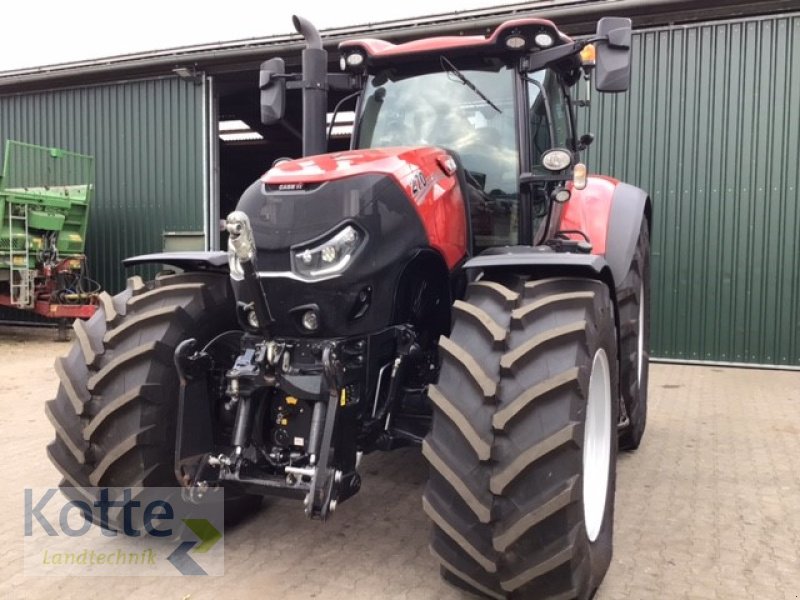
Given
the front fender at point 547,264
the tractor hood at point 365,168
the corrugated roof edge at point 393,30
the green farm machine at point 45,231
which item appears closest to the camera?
the front fender at point 547,264

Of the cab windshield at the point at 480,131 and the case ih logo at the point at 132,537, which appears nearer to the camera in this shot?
the case ih logo at the point at 132,537

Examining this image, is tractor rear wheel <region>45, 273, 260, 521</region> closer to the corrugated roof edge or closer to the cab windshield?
the cab windshield

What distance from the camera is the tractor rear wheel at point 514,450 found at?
2.34 m

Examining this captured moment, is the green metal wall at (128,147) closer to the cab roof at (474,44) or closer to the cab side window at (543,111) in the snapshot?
the cab roof at (474,44)

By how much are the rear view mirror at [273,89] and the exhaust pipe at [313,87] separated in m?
0.26

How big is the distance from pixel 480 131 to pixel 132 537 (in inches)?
102

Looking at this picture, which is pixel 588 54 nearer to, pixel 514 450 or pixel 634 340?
pixel 634 340

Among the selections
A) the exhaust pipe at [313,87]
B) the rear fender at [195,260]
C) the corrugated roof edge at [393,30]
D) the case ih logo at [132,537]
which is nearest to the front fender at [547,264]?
the rear fender at [195,260]

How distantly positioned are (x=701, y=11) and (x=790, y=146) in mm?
1818

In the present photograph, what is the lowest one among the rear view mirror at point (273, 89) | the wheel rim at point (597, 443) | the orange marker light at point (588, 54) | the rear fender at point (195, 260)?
the wheel rim at point (597, 443)

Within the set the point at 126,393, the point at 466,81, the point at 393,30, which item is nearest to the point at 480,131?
the point at 466,81

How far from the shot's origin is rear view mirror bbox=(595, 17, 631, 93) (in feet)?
10.8

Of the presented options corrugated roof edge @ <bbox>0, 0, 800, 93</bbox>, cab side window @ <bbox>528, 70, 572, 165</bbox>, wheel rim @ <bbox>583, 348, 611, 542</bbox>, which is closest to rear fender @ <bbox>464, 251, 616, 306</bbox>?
wheel rim @ <bbox>583, 348, 611, 542</bbox>

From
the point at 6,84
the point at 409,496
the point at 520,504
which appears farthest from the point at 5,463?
the point at 6,84
